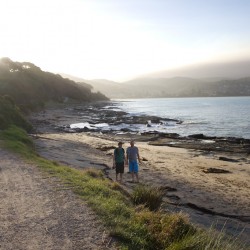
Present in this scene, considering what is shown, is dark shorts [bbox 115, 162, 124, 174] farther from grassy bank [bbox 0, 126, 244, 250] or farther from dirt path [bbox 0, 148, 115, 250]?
dirt path [bbox 0, 148, 115, 250]

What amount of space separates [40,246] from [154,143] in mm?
27963

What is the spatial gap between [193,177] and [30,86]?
81851 mm

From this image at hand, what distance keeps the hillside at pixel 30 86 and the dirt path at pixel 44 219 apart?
58.0 metres

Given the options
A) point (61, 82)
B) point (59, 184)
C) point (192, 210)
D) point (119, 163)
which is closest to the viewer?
point (59, 184)

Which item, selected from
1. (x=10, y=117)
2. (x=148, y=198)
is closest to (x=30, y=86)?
(x=10, y=117)

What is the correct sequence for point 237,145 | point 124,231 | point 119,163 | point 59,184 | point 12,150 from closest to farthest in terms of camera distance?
1. point 124,231
2. point 59,184
3. point 119,163
4. point 12,150
5. point 237,145

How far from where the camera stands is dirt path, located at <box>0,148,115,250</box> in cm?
696

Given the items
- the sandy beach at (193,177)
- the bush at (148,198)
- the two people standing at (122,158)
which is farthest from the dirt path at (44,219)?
the two people standing at (122,158)

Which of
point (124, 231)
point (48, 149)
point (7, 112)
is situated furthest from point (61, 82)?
point (124, 231)

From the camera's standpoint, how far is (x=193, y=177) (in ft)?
62.1

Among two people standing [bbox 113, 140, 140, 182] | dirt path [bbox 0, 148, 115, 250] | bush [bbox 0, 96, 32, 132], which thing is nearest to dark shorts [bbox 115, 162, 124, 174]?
two people standing [bbox 113, 140, 140, 182]

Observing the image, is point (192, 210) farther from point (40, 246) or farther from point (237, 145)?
point (237, 145)

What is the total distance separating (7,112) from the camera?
1275 inches

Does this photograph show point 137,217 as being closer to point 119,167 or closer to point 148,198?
point 148,198
